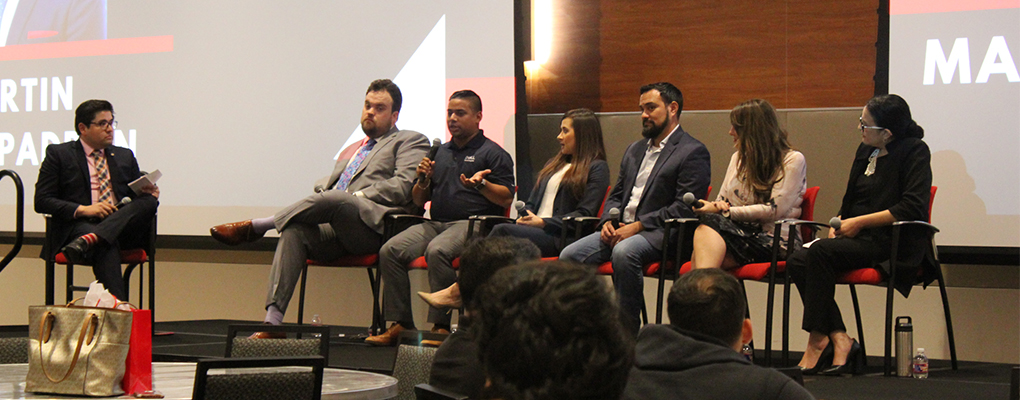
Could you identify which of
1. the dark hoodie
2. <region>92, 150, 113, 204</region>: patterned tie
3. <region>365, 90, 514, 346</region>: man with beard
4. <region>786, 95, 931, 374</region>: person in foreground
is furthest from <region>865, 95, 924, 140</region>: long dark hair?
<region>92, 150, 113, 204</region>: patterned tie

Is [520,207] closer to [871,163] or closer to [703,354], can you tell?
[871,163]

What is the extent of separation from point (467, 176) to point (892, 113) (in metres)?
1.77

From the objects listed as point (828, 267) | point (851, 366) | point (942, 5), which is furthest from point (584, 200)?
point (942, 5)

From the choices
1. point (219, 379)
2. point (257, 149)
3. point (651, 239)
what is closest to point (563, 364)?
point (219, 379)

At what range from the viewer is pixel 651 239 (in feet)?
11.5

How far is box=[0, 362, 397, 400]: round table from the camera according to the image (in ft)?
5.79

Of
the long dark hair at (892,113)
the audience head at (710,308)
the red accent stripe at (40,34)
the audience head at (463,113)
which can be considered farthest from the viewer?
the red accent stripe at (40,34)

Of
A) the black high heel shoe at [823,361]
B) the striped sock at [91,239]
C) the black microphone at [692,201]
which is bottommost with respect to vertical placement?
the black high heel shoe at [823,361]

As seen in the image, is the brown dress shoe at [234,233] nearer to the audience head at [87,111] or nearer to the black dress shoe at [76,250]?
the black dress shoe at [76,250]

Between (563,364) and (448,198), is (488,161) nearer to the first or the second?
(448,198)

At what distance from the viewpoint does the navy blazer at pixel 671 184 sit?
3539mm

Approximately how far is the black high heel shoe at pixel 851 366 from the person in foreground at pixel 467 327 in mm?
1705

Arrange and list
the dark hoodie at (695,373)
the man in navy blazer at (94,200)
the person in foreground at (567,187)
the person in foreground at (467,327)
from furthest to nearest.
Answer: the man in navy blazer at (94,200), the person in foreground at (567,187), the person in foreground at (467,327), the dark hoodie at (695,373)

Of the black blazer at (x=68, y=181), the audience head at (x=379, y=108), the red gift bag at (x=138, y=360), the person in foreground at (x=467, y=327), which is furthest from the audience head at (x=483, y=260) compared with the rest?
the black blazer at (x=68, y=181)
